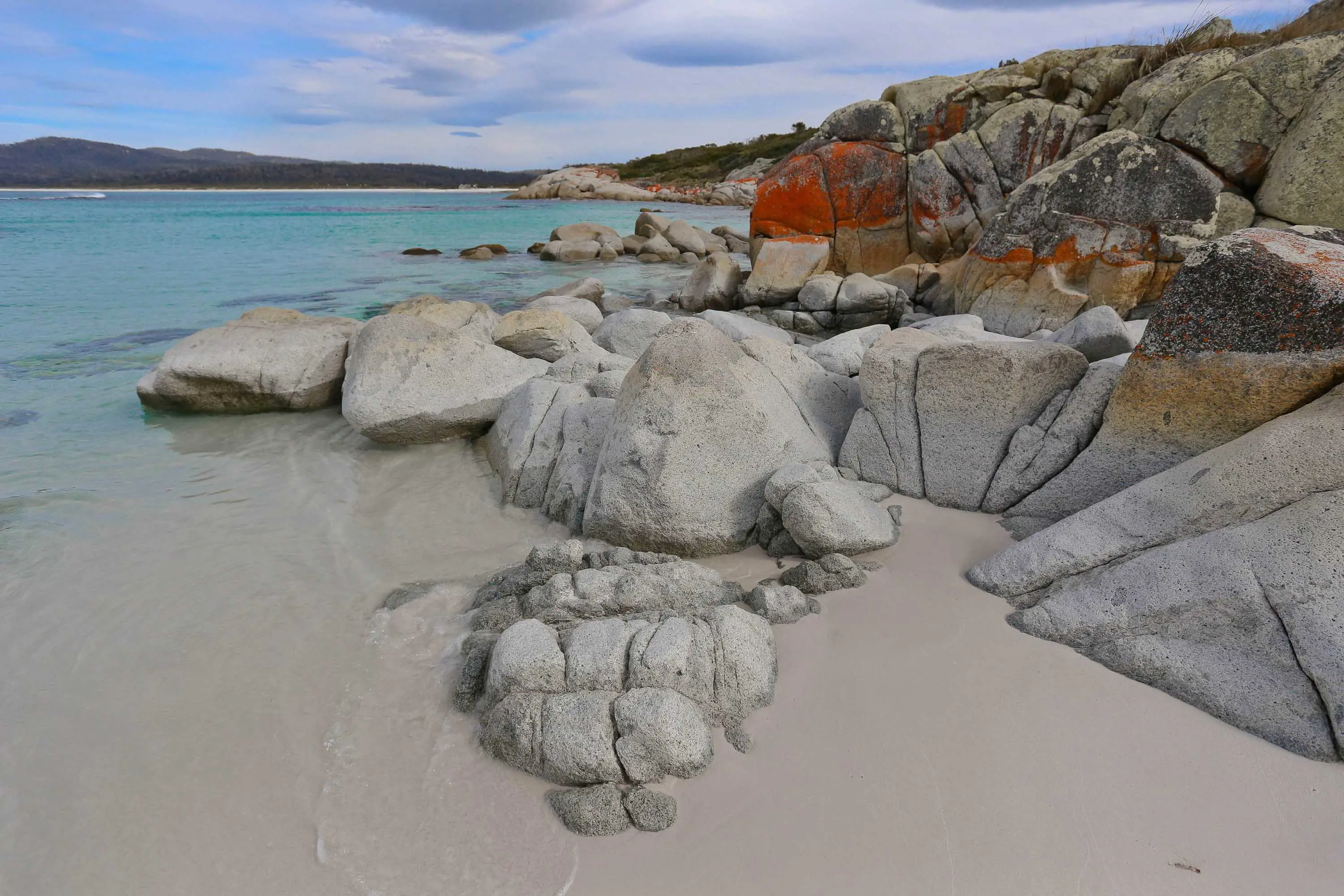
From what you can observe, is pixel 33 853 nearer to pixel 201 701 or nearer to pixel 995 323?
pixel 201 701

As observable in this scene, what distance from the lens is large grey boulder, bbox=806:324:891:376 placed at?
6.80 meters

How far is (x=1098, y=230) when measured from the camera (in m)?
9.05

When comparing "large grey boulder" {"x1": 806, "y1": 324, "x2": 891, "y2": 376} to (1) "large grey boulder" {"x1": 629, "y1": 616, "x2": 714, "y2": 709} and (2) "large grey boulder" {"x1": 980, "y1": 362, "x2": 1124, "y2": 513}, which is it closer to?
(2) "large grey boulder" {"x1": 980, "y1": 362, "x2": 1124, "y2": 513}

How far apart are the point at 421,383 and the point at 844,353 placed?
13.4ft

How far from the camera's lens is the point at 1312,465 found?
3443 mm

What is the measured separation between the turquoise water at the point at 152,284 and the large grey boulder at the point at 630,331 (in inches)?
203

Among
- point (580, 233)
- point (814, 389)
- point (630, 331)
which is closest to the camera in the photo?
Result: point (814, 389)

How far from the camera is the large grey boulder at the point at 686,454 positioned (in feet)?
15.3

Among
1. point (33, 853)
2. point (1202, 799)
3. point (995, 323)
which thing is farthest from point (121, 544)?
point (995, 323)

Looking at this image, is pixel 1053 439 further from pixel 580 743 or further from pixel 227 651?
pixel 227 651

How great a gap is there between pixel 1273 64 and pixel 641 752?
10.7m

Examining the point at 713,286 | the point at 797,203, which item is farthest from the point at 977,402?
the point at 797,203

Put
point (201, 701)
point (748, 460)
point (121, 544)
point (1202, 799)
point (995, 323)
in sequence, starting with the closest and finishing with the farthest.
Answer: point (1202, 799)
point (201, 701)
point (748, 460)
point (121, 544)
point (995, 323)

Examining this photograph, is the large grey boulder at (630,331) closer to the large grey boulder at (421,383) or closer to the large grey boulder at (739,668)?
the large grey boulder at (421,383)
